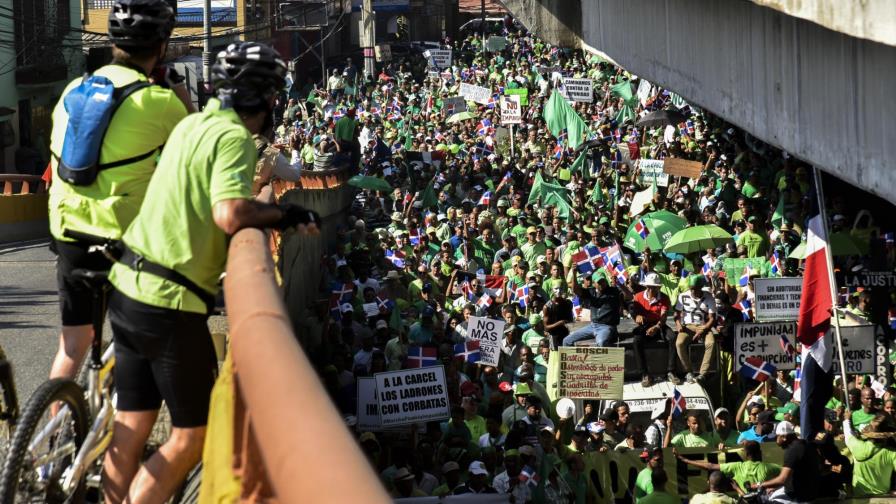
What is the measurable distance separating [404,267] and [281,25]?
4518 cm

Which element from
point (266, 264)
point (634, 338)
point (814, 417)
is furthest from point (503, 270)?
point (266, 264)

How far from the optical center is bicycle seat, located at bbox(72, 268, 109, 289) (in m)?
4.79

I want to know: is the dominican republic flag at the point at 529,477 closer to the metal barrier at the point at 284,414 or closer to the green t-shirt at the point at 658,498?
the green t-shirt at the point at 658,498

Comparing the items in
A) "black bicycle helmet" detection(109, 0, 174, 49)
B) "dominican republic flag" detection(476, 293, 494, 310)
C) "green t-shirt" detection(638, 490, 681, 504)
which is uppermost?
"black bicycle helmet" detection(109, 0, 174, 49)

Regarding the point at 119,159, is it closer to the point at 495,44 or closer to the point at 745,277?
the point at 745,277

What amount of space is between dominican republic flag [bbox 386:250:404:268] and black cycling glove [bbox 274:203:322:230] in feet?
47.3

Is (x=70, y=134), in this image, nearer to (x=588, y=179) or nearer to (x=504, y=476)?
(x=504, y=476)

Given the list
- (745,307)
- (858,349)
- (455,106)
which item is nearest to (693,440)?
(858,349)

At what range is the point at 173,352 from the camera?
13.5ft

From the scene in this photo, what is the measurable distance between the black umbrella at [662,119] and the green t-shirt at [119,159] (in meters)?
25.7

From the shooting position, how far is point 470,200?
2356 centimetres

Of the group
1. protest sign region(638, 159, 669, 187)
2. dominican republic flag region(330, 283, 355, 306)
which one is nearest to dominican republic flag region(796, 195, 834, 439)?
Result: dominican republic flag region(330, 283, 355, 306)

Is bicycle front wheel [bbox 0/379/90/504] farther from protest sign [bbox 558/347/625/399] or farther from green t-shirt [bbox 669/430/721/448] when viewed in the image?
protest sign [bbox 558/347/625/399]

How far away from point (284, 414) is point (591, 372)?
10973mm
